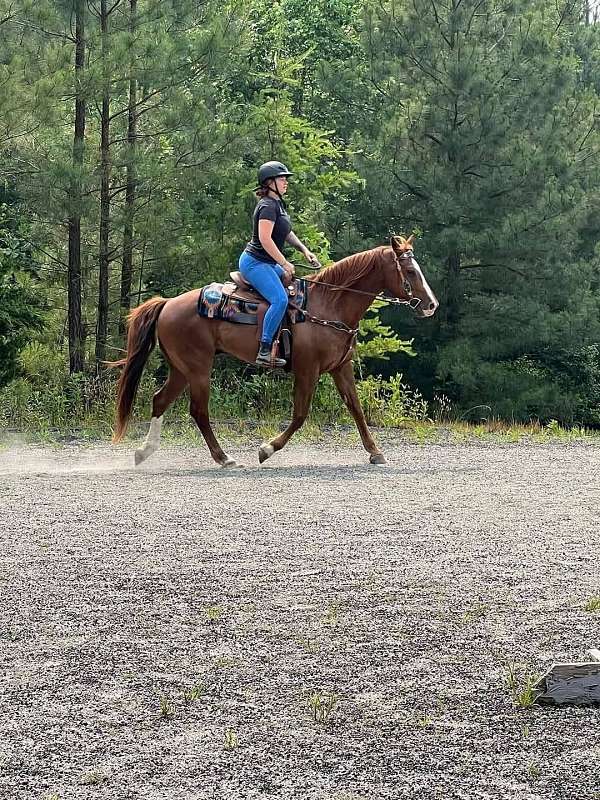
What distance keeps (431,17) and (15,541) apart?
2014 cm

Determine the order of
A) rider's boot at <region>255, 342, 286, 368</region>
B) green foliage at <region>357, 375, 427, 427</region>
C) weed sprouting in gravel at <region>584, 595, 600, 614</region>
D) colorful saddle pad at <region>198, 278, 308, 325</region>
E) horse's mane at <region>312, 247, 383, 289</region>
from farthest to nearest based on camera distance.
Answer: green foliage at <region>357, 375, 427, 427</region> < horse's mane at <region>312, 247, 383, 289</region> < colorful saddle pad at <region>198, 278, 308, 325</region> < rider's boot at <region>255, 342, 286, 368</region> < weed sprouting in gravel at <region>584, 595, 600, 614</region>

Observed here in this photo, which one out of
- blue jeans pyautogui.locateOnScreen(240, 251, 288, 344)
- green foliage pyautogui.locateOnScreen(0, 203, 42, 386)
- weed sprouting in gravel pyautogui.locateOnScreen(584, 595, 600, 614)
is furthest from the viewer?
green foliage pyautogui.locateOnScreen(0, 203, 42, 386)

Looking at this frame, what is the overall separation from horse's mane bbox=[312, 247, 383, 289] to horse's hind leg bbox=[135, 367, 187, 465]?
1.78 meters

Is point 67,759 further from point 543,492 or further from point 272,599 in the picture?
point 543,492

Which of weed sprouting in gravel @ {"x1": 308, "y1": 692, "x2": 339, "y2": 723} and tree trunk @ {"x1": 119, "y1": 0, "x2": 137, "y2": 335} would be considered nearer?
weed sprouting in gravel @ {"x1": 308, "y1": 692, "x2": 339, "y2": 723}

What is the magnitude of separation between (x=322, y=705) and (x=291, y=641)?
0.86 meters

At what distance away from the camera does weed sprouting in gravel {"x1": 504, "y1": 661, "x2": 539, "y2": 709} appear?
4633 millimetres

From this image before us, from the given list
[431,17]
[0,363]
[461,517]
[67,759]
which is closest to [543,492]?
[461,517]

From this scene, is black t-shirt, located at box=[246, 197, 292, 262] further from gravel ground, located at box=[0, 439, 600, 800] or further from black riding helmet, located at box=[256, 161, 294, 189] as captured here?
gravel ground, located at box=[0, 439, 600, 800]

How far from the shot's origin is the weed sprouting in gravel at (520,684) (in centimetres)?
463

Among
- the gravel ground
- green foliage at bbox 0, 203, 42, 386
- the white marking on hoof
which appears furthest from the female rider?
green foliage at bbox 0, 203, 42, 386

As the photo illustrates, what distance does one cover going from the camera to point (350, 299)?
12.1 meters

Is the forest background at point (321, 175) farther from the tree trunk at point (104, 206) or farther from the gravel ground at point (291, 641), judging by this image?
the gravel ground at point (291, 641)

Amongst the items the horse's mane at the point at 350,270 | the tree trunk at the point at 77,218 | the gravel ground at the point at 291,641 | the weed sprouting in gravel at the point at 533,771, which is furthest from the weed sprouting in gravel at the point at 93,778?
the tree trunk at the point at 77,218
